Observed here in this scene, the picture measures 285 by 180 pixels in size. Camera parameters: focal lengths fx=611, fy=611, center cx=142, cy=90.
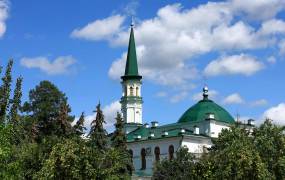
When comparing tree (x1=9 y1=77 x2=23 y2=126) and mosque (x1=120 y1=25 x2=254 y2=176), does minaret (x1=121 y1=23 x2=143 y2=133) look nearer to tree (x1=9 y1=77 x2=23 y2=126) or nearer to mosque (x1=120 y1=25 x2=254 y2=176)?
mosque (x1=120 y1=25 x2=254 y2=176)

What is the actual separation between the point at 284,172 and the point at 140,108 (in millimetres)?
57835

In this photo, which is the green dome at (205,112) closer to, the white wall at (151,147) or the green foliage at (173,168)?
the white wall at (151,147)

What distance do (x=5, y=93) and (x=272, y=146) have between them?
21.2 meters

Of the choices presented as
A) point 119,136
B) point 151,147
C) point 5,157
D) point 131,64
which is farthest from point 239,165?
point 131,64

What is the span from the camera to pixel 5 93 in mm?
38062

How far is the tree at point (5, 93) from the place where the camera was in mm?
35750

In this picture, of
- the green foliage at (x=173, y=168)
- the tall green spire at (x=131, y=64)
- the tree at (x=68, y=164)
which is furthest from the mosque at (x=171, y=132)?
the tree at (x=68, y=164)

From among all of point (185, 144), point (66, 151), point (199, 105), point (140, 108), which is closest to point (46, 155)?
point (66, 151)

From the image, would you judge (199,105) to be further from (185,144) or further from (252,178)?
(252,178)

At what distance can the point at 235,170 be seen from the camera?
114 feet

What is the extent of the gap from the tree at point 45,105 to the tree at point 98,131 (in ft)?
36.4

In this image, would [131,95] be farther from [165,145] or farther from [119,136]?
[119,136]

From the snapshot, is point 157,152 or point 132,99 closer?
point 157,152

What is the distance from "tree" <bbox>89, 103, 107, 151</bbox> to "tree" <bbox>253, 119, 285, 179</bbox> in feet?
46.3
